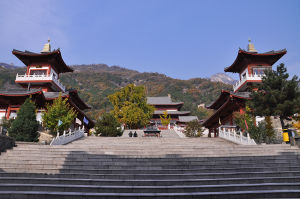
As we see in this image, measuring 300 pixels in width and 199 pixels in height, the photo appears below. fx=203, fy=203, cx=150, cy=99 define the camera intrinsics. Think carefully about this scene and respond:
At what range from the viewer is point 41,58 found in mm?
28547

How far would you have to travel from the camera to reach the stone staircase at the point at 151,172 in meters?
5.68

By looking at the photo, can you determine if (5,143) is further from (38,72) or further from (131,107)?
(131,107)

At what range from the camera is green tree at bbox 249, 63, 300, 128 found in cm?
1258

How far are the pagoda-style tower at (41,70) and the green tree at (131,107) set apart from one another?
872 centimetres

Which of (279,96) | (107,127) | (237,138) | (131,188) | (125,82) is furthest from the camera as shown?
(125,82)

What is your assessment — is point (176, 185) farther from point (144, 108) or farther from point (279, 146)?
point (144, 108)

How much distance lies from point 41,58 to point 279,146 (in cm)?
2957

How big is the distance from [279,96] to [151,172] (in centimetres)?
1011

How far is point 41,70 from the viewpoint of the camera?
28.8 m

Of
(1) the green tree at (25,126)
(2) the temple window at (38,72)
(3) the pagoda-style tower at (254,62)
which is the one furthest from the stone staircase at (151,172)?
(2) the temple window at (38,72)

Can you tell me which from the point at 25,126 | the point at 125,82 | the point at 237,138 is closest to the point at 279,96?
the point at 237,138

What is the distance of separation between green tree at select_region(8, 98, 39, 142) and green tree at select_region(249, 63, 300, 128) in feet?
49.0

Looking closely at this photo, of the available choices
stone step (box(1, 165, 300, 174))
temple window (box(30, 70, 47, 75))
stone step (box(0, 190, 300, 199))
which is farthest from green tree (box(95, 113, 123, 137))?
stone step (box(0, 190, 300, 199))

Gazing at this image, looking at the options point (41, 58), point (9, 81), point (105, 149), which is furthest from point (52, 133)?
point (9, 81)
